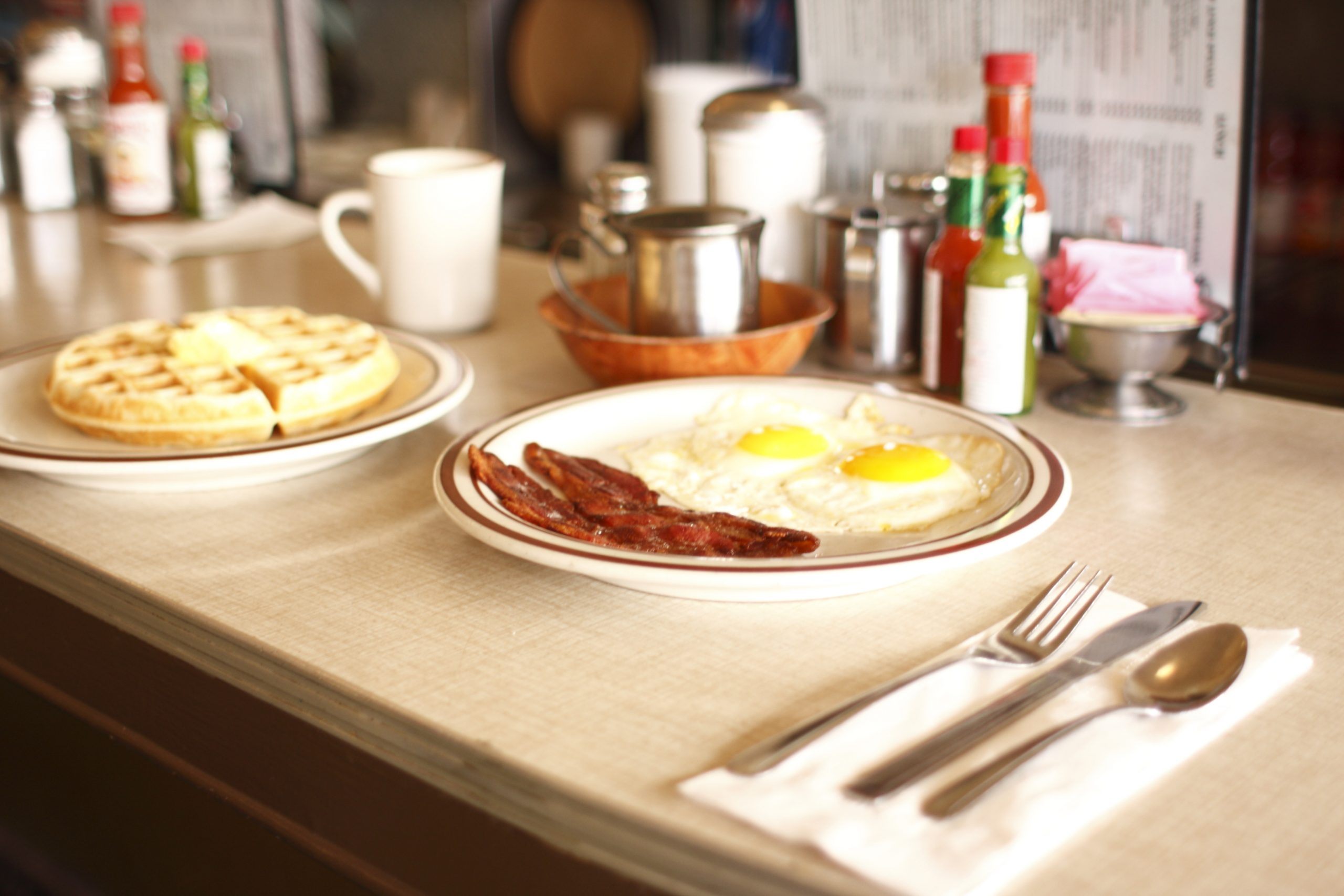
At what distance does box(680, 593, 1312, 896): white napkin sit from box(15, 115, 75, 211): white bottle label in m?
2.26

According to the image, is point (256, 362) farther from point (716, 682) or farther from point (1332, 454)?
point (1332, 454)

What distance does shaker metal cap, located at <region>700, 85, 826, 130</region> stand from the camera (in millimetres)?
1415

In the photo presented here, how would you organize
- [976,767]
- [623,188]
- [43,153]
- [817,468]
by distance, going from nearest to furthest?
[976,767] < [817,468] < [623,188] < [43,153]

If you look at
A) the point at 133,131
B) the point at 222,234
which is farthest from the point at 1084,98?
the point at 133,131

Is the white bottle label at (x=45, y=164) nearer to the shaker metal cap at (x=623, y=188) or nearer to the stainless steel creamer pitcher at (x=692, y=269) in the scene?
the shaker metal cap at (x=623, y=188)

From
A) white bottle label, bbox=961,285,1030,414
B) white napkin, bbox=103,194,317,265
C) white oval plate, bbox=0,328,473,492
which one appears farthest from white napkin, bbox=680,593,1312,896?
white napkin, bbox=103,194,317,265

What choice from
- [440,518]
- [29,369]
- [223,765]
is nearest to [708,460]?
[440,518]

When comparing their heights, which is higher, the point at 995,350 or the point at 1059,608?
the point at 995,350

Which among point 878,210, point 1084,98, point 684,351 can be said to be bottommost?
point 684,351

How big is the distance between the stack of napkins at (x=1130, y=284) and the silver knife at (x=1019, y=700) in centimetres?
46

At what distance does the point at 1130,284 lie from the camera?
1.21 m

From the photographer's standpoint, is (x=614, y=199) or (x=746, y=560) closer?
(x=746, y=560)

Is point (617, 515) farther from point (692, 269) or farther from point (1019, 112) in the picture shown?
point (1019, 112)

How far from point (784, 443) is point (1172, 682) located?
0.40 meters
